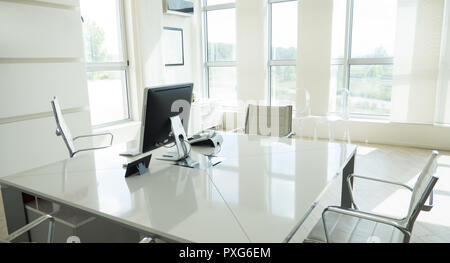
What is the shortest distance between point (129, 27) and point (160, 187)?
396 centimetres

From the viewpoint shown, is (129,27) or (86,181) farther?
(129,27)

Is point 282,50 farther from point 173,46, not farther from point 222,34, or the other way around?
point 173,46

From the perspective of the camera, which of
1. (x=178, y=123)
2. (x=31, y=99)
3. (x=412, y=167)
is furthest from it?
(x=412, y=167)

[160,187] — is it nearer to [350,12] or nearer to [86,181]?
[86,181]

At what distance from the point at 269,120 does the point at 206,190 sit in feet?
6.33

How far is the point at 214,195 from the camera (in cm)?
173

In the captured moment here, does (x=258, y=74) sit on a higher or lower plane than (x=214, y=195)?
higher

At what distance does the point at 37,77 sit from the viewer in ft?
11.7

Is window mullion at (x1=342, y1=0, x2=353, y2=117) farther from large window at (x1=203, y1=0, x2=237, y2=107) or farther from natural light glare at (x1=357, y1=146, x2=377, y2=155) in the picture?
large window at (x1=203, y1=0, x2=237, y2=107)

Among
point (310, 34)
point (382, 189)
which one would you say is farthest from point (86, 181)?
point (310, 34)

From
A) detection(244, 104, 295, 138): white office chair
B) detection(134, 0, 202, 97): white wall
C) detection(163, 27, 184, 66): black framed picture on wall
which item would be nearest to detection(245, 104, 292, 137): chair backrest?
detection(244, 104, 295, 138): white office chair

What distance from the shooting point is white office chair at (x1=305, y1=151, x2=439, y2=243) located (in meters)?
1.51

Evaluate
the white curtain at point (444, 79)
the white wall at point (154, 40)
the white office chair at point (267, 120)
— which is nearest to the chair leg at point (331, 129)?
the white curtain at point (444, 79)

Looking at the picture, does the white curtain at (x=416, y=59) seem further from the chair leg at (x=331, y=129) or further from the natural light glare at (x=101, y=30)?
the natural light glare at (x=101, y=30)
